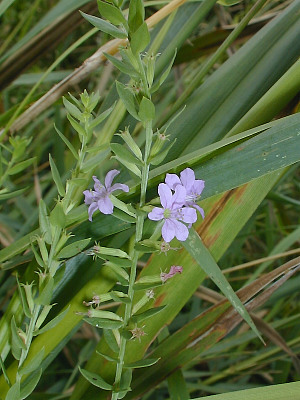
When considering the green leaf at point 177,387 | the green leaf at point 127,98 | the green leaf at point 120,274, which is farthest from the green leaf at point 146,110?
the green leaf at point 177,387

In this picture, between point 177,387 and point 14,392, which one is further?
point 177,387

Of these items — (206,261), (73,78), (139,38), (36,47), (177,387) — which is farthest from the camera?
(36,47)

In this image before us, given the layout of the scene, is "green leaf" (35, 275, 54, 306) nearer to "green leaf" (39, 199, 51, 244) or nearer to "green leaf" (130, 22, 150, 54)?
"green leaf" (39, 199, 51, 244)

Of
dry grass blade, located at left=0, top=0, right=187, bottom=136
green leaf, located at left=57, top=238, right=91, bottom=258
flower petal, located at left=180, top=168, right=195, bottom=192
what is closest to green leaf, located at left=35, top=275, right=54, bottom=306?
green leaf, located at left=57, top=238, right=91, bottom=258

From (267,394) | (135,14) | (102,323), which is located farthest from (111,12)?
(267,394)

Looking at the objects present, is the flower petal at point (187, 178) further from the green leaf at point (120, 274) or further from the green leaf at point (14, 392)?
the green leaf at point (14, 392)

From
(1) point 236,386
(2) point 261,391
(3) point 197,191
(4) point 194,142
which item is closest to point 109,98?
(4) point 194,142

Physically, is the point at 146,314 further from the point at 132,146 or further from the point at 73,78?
the point at 73,78

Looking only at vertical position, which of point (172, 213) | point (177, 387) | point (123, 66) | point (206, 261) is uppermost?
point (123, 66)
